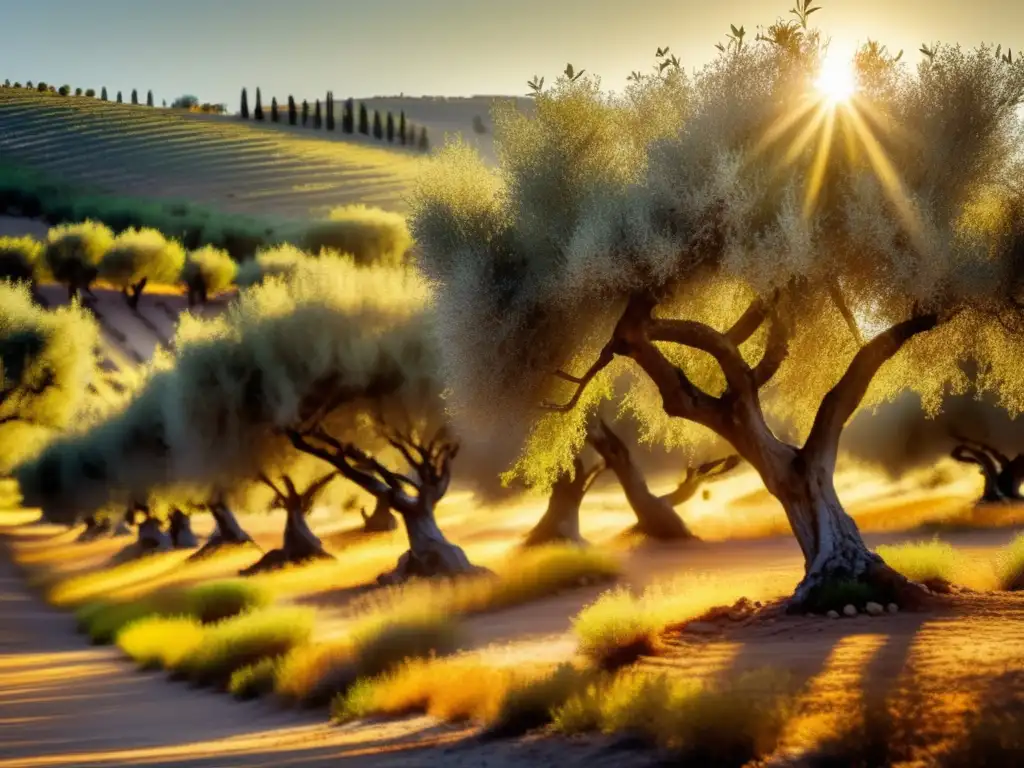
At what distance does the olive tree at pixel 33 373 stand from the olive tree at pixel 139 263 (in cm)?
5318

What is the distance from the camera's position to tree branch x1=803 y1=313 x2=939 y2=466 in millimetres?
18375

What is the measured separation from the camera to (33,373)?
4547cm

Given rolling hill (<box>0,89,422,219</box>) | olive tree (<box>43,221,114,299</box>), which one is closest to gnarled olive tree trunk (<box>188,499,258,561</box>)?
olive tree (<box>43,221,114,299</box>)

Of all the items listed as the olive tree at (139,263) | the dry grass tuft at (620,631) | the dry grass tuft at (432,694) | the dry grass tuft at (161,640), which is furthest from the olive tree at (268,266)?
the dry grass tuft at (432,694)

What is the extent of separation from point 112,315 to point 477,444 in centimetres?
6730

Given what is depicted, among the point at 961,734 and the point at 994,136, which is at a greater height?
the point at 994,136

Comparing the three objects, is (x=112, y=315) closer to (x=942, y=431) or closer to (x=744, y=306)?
(x=942, y=431)

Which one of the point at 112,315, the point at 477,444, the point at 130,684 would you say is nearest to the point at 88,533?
the point at 112,315

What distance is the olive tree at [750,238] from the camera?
1744cm

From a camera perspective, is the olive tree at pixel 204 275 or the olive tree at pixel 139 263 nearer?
the olive tree at pixel 139 263

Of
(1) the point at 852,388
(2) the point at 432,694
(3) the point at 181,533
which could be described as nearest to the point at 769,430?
(1) the point at 852,388

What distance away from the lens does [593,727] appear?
→ 12188 mm

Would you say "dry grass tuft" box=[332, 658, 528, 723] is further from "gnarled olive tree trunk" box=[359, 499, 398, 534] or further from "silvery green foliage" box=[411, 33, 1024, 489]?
"gnarled olive tree trunk" box=[359, 499, 398, 534]

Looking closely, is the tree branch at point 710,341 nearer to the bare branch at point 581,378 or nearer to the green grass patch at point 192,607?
the bare branch at point 581,378
